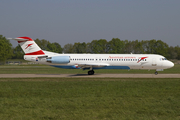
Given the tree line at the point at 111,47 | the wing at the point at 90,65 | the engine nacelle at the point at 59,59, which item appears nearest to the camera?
the wing at the point at 90,65

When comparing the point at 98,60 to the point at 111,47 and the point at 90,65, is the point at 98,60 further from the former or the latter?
the point at 111,47

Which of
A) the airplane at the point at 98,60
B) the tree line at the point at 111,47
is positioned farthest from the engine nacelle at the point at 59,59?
the tree line at the point at 111,47

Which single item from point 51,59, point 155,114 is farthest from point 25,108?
point 51,59

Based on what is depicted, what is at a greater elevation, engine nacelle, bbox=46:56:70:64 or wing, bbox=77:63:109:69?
engine nacelle, bbox=46:56:70:64

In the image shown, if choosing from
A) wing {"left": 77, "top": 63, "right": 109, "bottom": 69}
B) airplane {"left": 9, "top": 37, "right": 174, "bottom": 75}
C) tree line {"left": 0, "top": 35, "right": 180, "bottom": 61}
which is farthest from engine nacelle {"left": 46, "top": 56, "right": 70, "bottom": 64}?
tree line {"left": 0, "top": 35, "right": 180, "bottom": 61}

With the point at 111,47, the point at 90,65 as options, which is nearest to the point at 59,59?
the point at 90,65

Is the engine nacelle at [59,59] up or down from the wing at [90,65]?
up

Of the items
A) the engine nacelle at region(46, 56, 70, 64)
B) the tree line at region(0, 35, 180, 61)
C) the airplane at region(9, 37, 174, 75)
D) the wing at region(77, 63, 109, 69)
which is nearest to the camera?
the wing at region(77, 63, 109, 69)

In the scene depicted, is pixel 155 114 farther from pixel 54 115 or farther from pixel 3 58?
pixel 3 58

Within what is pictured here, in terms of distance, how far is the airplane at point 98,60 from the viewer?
32.7 metres

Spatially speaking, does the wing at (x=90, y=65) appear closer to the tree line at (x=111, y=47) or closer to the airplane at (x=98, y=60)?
the airplane at (x=98, y=60)

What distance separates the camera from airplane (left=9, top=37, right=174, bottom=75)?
32.7 meters

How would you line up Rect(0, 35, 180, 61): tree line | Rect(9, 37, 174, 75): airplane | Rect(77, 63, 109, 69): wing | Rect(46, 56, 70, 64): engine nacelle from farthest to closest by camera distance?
Rect(0, 35, 180, 61): tree line
Rect(46, 56, 70, 64): engine nacelle
Rect(9, 37, 174, 75): airplane
Rect(77, 63, 109, 69): wing

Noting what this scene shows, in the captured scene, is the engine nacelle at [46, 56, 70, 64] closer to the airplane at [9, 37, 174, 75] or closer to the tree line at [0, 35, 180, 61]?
the airplane at [9, 37, 174, 75]
